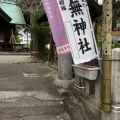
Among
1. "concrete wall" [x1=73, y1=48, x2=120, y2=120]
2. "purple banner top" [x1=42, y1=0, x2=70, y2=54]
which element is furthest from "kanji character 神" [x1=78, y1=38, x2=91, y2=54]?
"concrete wall" [x1=73, y1=48, x2=120, y2=120]

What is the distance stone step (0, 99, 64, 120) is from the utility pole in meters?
1.70

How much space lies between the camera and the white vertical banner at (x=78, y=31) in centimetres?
448

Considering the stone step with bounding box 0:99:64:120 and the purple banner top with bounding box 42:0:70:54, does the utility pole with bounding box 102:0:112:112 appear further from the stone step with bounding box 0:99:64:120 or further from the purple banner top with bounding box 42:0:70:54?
the stone step with bounding box 0:99:64:120

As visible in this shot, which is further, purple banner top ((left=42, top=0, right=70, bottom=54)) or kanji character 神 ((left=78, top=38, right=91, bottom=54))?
purple banner top ((left=42, top=0, right=70, bottom=54))

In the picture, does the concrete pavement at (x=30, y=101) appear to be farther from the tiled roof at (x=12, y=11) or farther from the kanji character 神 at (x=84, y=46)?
the tiled roof at (x=12, y=11)

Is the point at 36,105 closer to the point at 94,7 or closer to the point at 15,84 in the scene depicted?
the point at 15,84

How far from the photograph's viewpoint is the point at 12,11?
86.6ft

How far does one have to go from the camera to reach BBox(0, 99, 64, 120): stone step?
5465 mm

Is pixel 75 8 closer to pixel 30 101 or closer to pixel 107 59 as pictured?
pixel 107 59

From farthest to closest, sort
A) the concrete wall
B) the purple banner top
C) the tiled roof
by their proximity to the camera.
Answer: the tiled roof < the purple banner top < the concrete wall

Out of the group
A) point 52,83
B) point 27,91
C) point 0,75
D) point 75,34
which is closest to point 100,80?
point 75,34

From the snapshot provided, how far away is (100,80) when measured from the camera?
4645 mm

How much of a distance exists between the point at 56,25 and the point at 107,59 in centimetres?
122

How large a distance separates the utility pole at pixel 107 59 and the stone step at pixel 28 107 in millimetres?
1700
